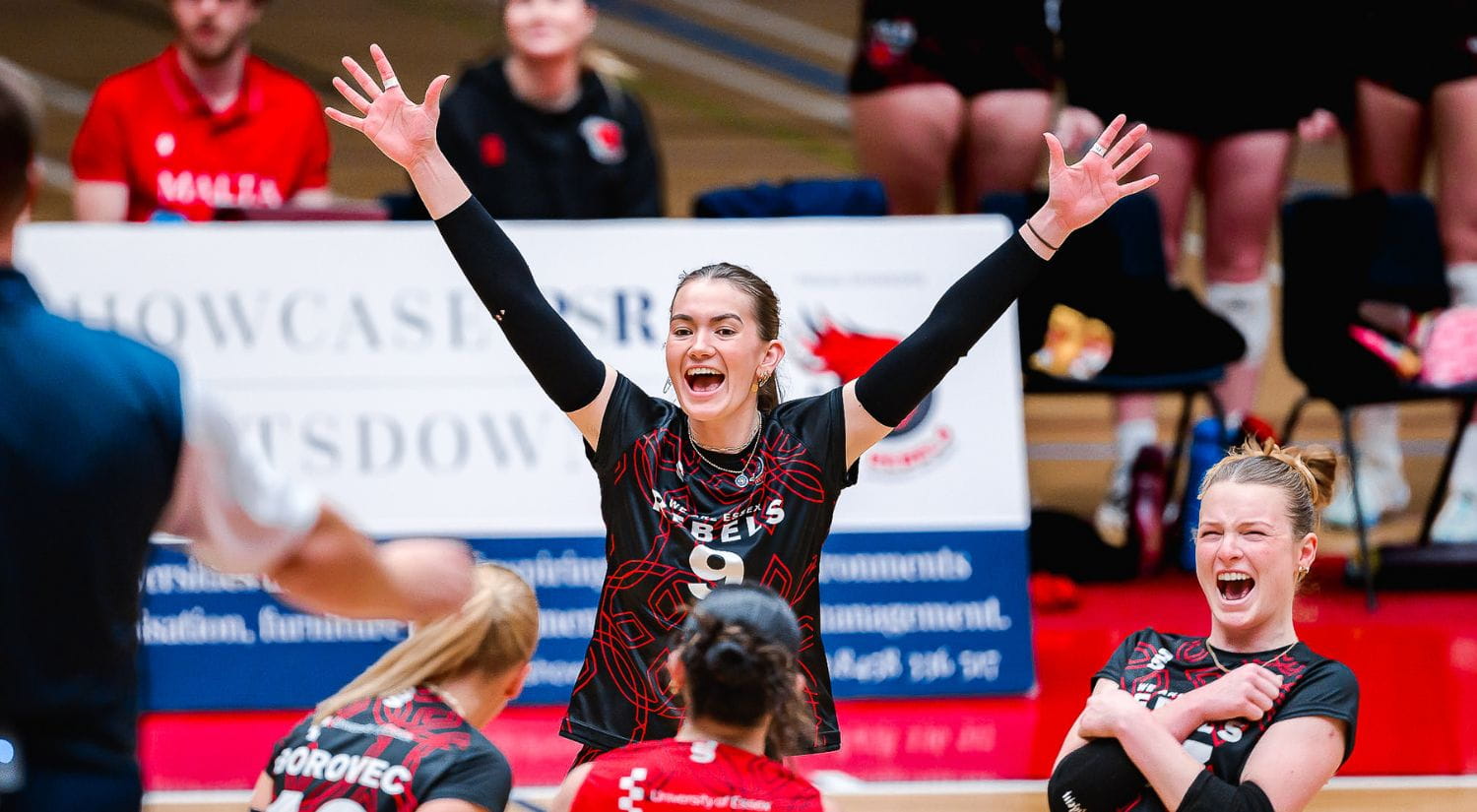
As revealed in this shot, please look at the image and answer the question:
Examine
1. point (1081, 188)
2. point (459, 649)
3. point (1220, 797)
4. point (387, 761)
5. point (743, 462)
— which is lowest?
point (1220, 797)

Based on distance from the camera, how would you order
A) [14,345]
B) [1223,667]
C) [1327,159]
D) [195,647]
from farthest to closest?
1. [1327,159]
2. [195,647]
3. [1223,667]
4. [14,345]

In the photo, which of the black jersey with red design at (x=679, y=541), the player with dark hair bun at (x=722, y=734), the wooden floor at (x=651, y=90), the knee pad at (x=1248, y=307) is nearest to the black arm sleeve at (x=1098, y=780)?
the black jersey with red design at (x=679, y=541)

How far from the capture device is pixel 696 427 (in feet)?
9.53

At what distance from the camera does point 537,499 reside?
197 inches

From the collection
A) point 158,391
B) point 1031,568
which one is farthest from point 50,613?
point 1031,568

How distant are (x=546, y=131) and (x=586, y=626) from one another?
1713mm

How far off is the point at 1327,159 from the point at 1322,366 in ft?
20.9

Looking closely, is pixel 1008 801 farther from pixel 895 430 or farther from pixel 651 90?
pixel 651 90

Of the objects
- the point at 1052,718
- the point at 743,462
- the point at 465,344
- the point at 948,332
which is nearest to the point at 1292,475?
the point at 948,332

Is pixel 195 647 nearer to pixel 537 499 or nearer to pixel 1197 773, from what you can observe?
pixel 537 499

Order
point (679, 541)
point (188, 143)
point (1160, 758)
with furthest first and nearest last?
point (188, 143) < point (679, 541) < point (1160, 758)

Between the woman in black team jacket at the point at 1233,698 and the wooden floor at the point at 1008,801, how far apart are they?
1.35 m

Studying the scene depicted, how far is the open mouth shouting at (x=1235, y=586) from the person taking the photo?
276 cm

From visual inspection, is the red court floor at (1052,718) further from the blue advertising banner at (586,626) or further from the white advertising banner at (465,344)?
the white advertising banner at (465,344)
